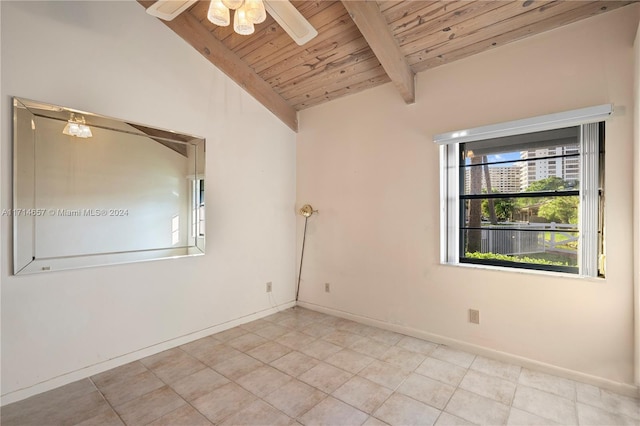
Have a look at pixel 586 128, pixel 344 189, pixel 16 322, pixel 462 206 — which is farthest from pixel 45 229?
pixel 586 128

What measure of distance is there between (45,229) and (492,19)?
3726 millimetres

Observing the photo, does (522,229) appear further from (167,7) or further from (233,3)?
(167,7)

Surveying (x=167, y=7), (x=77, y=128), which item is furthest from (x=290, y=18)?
(x=77, y=128)

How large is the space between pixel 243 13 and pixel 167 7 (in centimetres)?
54

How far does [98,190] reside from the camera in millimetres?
2400

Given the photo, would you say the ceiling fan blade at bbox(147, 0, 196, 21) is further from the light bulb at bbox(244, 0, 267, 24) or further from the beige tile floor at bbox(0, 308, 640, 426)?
the beige tile floor at bbox(0, 308, 640, 426)

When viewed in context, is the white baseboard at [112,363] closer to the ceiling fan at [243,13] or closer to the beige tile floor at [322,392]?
the beige tile floor at [322,392]

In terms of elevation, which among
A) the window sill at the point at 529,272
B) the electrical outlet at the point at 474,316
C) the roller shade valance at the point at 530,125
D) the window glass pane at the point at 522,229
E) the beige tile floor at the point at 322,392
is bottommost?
the beige tile floor at the point at 322,392

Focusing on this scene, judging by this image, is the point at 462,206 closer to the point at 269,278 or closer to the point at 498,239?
the point at 498,239

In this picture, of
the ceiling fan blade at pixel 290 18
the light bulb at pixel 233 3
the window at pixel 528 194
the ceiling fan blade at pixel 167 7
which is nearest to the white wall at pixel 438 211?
the window at pixel 528 194

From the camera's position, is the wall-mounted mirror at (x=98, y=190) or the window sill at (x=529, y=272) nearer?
the wall-mounted mirror at (x=98, y=190)

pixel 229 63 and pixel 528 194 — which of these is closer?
pixel 528 194

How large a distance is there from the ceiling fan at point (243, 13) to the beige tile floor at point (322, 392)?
2466 millimetres

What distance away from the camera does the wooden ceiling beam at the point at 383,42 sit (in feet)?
7.32
